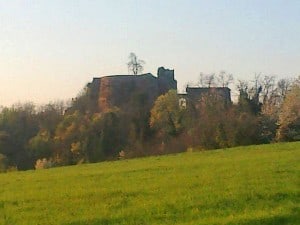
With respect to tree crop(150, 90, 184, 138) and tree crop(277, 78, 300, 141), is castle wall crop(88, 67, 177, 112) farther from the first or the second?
tree crop(277, 78, 300, 141)

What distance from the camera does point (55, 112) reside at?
105625 millimetres

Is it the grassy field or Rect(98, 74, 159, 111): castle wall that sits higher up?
Rect(98, 74, 159, 111): castle wall

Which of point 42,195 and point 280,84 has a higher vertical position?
point 280,84

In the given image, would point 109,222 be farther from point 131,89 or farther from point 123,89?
point 123,89

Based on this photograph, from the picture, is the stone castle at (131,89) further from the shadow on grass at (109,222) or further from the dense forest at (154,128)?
the shadow on grass at (109,222)

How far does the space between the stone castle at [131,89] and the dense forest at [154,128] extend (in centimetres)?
453

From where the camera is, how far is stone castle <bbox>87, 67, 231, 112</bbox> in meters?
98.1

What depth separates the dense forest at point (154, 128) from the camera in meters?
66.4

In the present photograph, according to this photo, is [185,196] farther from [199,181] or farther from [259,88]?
[259,88]

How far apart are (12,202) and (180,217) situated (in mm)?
8545

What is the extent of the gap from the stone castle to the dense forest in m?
4.53

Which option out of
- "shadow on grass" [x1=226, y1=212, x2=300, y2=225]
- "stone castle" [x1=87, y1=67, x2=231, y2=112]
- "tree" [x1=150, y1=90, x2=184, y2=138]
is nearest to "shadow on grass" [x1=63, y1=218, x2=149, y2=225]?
"shadow on grass" [x1=226, y1=212, x2=300, y2=225]

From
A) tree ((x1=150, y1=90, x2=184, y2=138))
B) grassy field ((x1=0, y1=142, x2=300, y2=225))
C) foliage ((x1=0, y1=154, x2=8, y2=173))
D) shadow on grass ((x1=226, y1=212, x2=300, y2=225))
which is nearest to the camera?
shadow on grass ((x1=226, y1=212, x2=300, y2=225))

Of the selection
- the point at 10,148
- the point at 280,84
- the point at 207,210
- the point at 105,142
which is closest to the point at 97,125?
the point at 105,142
